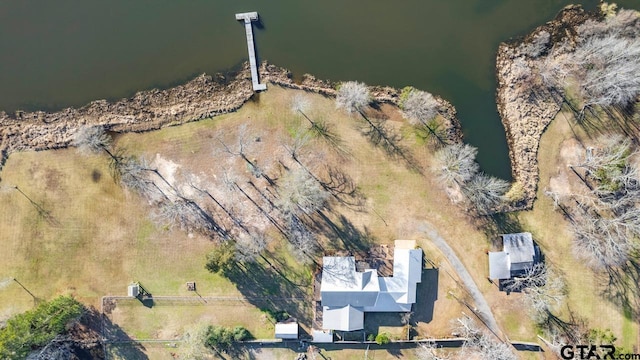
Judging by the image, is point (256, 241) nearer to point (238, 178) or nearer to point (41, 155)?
point (238, 178)

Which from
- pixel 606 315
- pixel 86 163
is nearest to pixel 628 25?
pixel 606 315

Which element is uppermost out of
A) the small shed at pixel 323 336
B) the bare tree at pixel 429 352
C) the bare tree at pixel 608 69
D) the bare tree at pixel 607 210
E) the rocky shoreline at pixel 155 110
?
the bare tree at pixel 608 69

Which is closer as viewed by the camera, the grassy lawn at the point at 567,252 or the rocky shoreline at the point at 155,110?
the grassy lawn at the point at 567,252

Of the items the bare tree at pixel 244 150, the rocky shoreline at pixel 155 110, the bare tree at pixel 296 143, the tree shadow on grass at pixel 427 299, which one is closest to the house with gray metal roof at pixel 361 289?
the tree shadow on grass at pixel 427 299

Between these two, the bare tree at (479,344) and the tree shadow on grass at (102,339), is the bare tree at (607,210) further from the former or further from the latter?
the tree shadow on grass at (102,339)

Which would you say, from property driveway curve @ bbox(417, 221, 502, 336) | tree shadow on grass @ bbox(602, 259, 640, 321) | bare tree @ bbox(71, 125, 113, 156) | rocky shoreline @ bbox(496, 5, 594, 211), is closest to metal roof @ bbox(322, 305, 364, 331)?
property driveway curve @ bbox(417, 221, 502, 336)

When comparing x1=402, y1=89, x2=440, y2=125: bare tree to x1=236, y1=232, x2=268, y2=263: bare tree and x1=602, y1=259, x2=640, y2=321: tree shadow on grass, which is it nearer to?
x1=236, y1=232, x2=268, y2=263: bare tree
